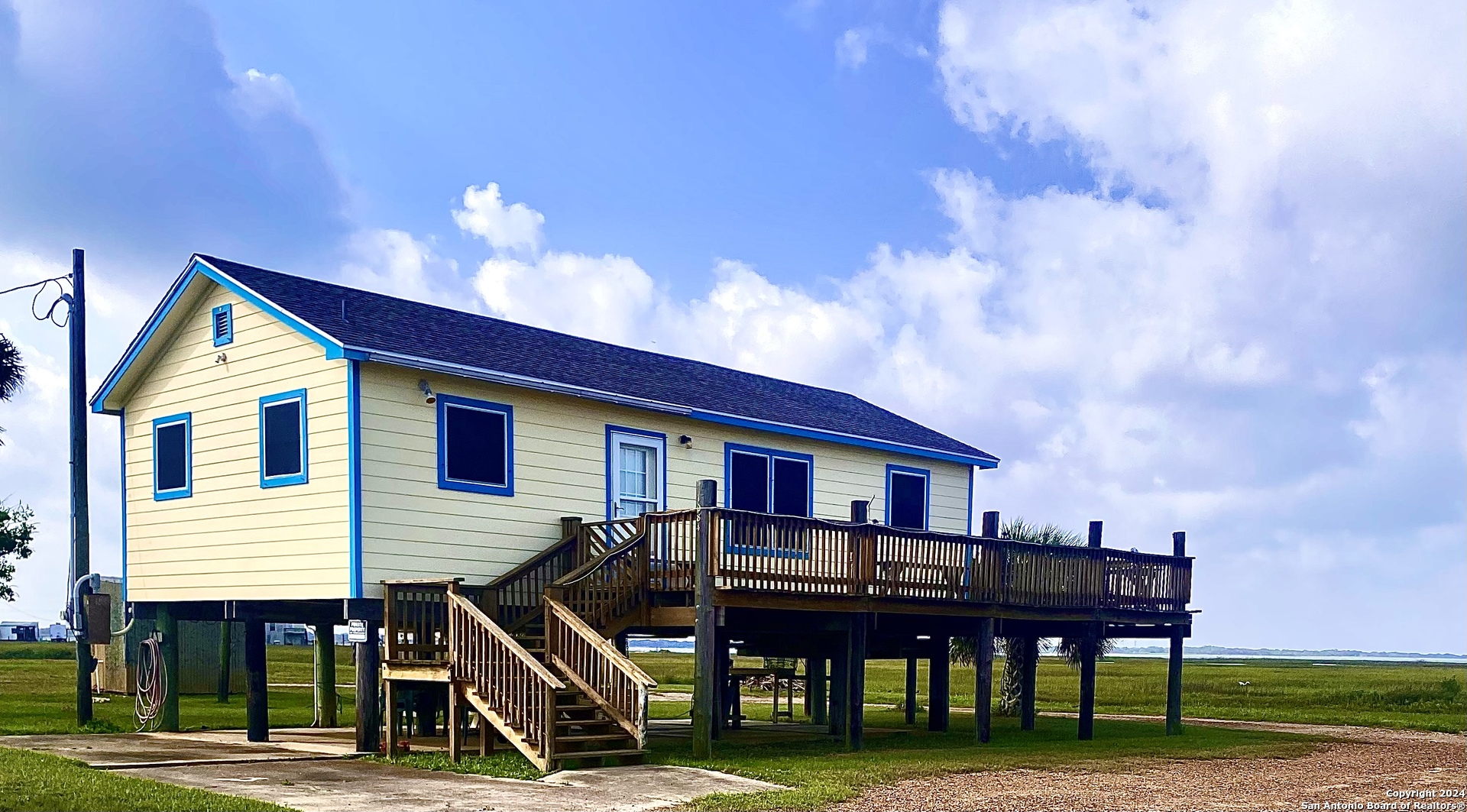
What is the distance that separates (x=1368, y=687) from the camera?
49.0 metres

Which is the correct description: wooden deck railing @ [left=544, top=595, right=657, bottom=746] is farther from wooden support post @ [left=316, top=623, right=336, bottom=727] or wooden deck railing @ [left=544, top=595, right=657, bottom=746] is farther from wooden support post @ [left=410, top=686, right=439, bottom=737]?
wooden support post @ [left=316, top=623, right=336, bottom=727]

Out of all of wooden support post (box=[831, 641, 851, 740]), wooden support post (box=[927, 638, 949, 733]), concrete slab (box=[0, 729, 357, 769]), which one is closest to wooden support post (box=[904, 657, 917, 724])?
→ wooden support post (box=[927, 638, 949, 733])

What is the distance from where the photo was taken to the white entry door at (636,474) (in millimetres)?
Answer: 20172

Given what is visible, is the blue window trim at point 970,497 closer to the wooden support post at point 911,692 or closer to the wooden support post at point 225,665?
the wooden support post at point 911,692

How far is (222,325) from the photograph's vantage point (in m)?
19.4

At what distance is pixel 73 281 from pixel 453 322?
659cm

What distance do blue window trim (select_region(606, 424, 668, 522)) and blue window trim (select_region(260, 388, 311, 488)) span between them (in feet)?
13.6

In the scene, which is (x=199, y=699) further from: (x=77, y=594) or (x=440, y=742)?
(x=440, y=742)

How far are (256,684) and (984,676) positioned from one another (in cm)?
1042

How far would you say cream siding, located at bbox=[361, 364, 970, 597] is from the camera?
56.6 ft

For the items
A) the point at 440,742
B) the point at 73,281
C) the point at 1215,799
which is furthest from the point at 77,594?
the point at 1215,799

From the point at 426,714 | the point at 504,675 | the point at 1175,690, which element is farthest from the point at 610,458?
the point at 1175,690

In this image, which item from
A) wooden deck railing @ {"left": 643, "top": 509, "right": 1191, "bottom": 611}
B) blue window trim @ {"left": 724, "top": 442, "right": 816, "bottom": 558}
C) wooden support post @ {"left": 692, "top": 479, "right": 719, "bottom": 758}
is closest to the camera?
wooden support post @ {"left": 692, "top": 479, "right": 719, "bottom": 758}

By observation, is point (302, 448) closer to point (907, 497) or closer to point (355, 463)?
point (355, 463)
